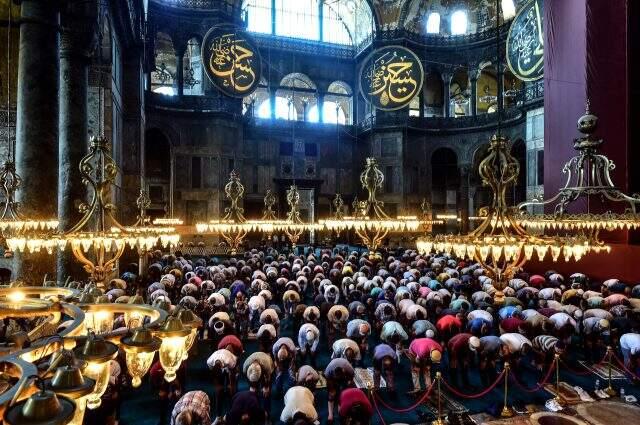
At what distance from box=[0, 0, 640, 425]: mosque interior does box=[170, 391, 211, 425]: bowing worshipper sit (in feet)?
0.11

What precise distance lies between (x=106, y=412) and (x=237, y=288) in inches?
207

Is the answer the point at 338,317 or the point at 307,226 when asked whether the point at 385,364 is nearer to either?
the point at 338,317

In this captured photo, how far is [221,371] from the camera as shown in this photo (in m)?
5.79

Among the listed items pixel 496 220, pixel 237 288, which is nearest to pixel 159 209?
pixel 237 288

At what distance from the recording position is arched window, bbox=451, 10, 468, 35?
23.5m

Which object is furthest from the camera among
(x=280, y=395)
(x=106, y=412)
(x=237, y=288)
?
(x=237, y=288)

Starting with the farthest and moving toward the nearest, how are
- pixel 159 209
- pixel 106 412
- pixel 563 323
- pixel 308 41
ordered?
pixel 308 41, pixel 159 209, pixel 563 323, pixel 106 412

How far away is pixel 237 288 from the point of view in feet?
33.3

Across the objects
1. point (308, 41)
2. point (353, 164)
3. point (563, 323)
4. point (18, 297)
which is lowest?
point (563, 323)

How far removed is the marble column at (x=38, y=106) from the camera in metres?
5.98

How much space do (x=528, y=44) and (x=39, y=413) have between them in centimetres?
1194

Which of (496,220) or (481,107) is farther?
(481,107)

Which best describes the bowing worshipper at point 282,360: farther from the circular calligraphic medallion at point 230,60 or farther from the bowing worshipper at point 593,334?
the circular calligraphic medallion at point 230,60

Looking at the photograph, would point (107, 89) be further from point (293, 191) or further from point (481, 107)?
point (481, 107)
